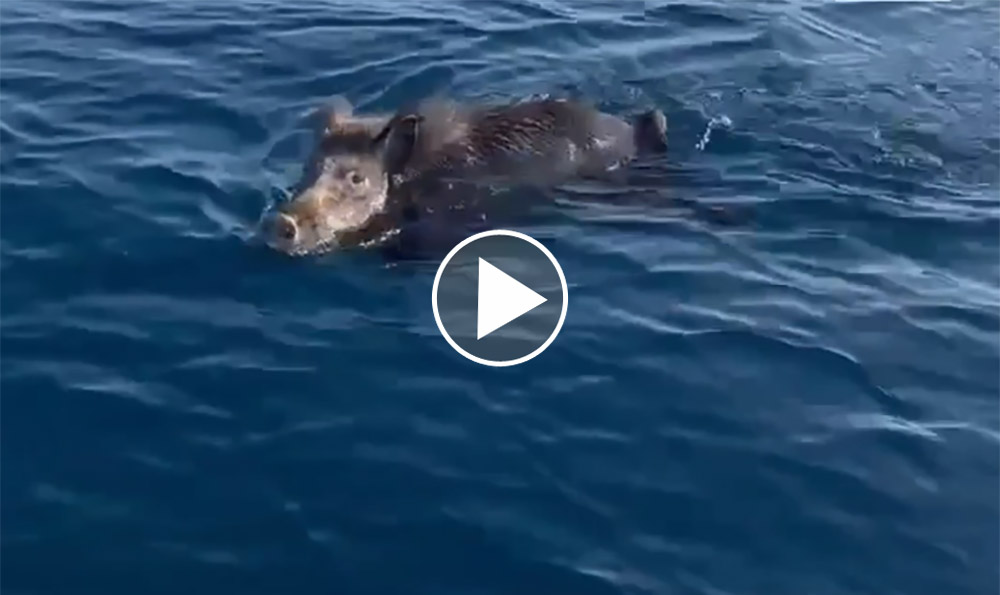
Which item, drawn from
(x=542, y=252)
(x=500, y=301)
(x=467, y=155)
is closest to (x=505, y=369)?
(x=500, y=301)

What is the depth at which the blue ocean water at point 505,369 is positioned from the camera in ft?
29.9

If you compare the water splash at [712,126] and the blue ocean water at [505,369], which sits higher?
the water splash at [712,126]

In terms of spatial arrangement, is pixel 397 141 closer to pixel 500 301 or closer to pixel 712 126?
pixel 500 301

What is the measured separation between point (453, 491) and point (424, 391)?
1192 mm

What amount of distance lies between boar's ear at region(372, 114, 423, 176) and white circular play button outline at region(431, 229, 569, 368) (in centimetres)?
118

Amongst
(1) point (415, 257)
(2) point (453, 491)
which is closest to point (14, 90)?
(1) point (415, 257)

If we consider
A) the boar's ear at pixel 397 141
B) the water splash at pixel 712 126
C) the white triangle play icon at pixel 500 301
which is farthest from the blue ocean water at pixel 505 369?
the boar's ear at pixel 397 141

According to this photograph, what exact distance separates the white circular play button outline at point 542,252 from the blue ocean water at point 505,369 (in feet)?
0.30

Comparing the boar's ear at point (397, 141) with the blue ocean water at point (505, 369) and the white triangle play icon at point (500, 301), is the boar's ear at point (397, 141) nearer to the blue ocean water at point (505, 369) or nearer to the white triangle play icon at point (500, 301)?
the blue ocean water at point (505, 369)

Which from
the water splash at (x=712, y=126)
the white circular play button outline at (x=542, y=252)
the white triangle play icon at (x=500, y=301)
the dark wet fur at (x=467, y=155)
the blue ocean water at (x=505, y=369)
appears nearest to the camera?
the blue ocean water at (x=505, y=369)

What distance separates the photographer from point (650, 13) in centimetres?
1947

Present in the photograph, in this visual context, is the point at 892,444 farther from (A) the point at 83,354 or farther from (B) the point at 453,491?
(A) the point at 83,354

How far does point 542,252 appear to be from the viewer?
41.4 ft

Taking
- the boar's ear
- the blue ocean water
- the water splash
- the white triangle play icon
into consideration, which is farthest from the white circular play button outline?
the water splash
